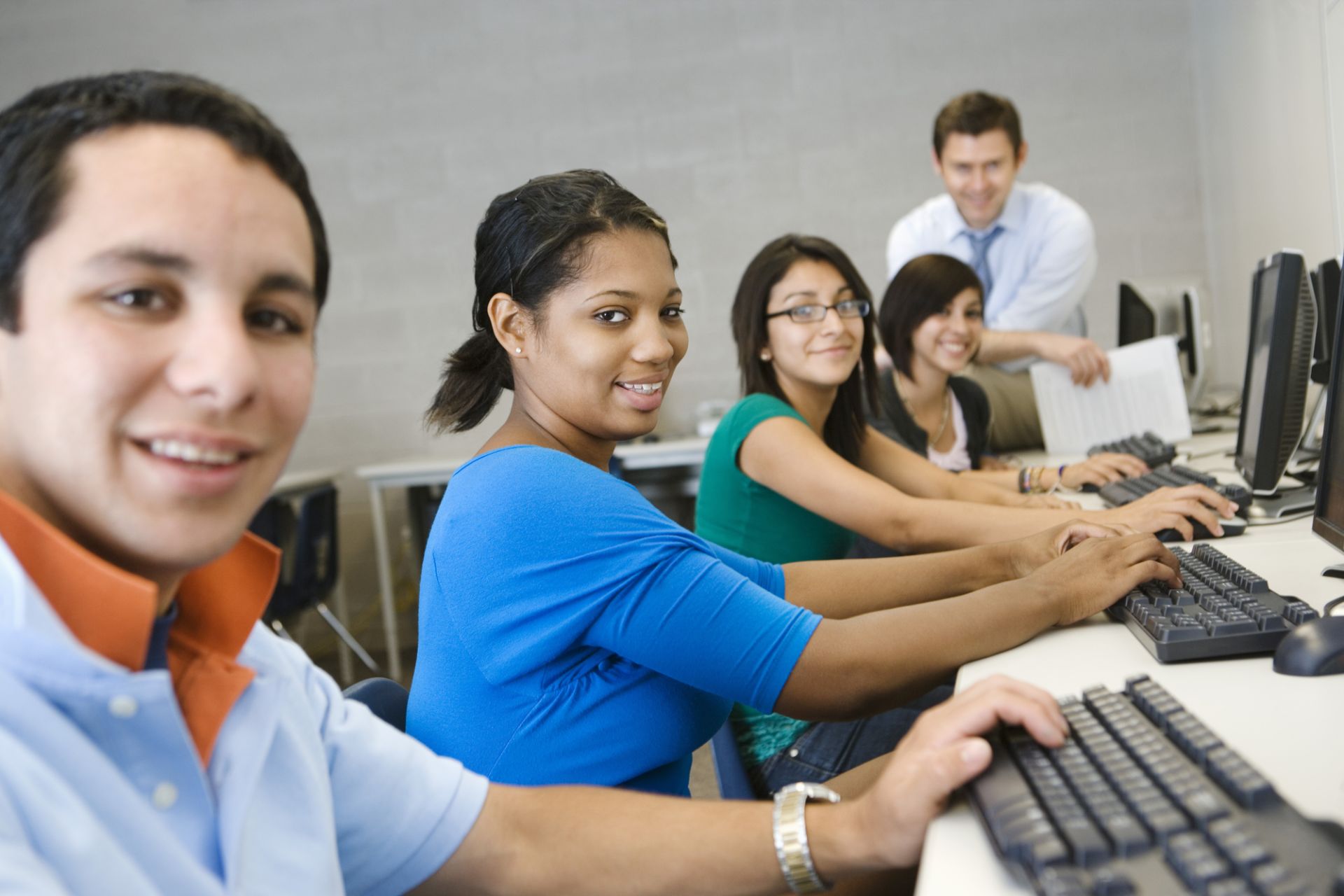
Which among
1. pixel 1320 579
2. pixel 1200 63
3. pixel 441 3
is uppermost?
pixel 441 3

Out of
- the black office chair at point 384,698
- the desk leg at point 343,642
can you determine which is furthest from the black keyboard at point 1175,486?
the desk leg at point 343,642

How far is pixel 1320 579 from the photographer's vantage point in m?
1.21

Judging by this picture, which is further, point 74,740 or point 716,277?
point 716,277

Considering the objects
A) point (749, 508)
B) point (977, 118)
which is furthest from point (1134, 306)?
point (749, 508)

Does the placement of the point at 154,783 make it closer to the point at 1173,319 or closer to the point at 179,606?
the point at 179,606

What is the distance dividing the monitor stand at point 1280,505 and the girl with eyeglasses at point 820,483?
0.08 m

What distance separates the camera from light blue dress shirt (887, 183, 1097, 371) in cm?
339

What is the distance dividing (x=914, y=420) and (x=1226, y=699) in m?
1.87

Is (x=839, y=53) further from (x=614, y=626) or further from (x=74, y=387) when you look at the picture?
(x=74, y=387)

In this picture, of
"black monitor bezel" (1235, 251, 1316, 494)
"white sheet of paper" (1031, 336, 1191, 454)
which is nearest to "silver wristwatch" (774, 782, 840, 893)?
"black monitor bezel" (1235, 251, 1316, 494)

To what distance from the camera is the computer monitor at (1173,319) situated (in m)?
3.33

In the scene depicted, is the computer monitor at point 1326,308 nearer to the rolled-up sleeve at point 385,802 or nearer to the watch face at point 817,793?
the watch face at point 817,793

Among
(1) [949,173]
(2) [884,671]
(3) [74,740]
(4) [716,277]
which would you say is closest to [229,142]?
(3) [74,740]

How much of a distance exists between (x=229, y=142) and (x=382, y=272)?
15.9ft
